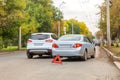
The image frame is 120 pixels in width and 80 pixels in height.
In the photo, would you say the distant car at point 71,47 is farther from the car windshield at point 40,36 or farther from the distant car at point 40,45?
the car windshield at point 40,36

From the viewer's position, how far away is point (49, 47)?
25328mm

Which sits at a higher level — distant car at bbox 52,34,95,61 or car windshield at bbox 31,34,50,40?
car windshield at bbox 31,34,50,40

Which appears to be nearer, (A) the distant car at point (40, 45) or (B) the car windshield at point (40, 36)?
(A) the distant car at point (40, 45)

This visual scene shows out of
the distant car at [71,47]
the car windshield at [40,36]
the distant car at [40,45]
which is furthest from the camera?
the car windshield at [40,36]

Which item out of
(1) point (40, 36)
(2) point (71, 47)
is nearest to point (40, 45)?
(1) point (40, 36)

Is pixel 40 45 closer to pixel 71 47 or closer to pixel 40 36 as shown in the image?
pixel 40 36

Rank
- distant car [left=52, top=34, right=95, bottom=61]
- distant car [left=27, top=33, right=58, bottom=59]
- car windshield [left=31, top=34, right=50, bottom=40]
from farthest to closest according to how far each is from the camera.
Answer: car windshield [left=31, top=34, right=50, bottom=40]
distant car [left=27, top=33, right=58, bottom=59]
distant car [left=52, top=34, right=95, bottom=61]

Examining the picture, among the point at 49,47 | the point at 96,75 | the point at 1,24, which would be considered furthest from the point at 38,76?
the point at 1,24

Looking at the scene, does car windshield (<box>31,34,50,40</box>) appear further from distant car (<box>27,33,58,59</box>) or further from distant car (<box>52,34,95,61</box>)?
distant car (<box>52,34,95,61</box>)

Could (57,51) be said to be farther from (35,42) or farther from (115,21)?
(115,21)

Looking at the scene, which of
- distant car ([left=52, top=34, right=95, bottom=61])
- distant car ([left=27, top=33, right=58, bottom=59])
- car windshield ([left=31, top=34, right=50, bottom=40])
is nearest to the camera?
distant car ([left=52, top=34, right=95, bottom=61])

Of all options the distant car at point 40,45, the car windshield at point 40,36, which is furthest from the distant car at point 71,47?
the car windshield at point 40,36

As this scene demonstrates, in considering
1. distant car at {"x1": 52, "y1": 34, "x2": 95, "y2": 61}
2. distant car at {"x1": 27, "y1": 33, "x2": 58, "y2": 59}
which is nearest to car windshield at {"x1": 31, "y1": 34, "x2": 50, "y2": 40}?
distant car at {"x1": 27, "y1": 33, "x2": 58, "y2": 59}

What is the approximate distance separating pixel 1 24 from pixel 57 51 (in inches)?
823
